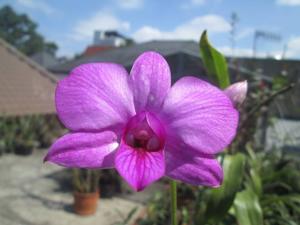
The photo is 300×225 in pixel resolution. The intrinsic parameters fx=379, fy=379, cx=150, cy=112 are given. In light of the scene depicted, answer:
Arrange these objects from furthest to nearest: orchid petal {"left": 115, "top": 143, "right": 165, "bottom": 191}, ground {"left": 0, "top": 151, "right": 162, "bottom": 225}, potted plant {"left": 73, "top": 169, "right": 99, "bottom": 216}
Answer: potted plant {"left": 73, "top": 169, "right": 99, "bottom": 216}, ground {"left": 0, "top": 151, "right": 162, "bottom": 225}, orchid petal {"left": 115, "top": 143, "right": 165, "bottom": 191}

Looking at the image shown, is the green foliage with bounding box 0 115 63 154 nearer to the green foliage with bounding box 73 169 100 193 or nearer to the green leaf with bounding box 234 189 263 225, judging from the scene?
the green foliage with bounding box 73 169 100 193

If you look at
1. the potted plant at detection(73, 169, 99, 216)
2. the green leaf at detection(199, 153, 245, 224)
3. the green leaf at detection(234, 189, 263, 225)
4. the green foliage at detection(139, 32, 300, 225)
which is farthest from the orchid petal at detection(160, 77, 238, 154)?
the potted plant at detection(73, 169, 99, 216)

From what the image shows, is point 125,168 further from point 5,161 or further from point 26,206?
point 5,161

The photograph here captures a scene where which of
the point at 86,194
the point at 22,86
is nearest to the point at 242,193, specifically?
the point at 86,194

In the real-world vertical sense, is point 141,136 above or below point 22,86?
above

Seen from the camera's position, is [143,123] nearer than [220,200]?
Yes

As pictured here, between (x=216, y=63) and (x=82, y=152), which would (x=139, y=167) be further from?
(x=216, y=63)

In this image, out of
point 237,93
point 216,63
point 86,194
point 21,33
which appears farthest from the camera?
point 21,33

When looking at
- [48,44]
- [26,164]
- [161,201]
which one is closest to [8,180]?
[26,164]
